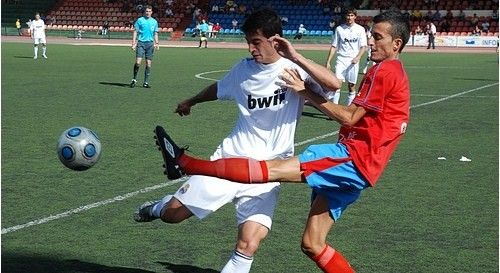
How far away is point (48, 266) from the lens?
657cm

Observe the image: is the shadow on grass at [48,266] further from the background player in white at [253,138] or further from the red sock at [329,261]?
the red sock at [329,261]

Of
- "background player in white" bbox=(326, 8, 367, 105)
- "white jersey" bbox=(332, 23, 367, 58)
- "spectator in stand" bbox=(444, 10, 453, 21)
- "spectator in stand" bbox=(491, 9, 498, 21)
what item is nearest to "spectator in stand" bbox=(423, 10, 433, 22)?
"spectator in stand" bbox=(444, 10, 453, 21)

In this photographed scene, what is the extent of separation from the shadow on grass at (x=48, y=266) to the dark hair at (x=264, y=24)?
6.84 ft

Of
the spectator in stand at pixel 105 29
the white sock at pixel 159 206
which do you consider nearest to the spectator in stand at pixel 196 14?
the spectator in stand at pixel 105 29

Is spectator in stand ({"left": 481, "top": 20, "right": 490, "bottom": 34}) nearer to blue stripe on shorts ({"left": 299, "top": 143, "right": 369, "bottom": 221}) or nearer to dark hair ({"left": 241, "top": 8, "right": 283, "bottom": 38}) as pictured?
dark hair ({"left": 241, "top": 8, "right": 283, "bottom": 38})

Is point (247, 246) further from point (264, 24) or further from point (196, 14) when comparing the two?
point (196, 14)

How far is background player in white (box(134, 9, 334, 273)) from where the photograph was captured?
18.3 feet

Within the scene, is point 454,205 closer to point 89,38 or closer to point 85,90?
point 85,90

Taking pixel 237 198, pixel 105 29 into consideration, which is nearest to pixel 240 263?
pixel 237 198

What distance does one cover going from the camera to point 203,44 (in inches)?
2165

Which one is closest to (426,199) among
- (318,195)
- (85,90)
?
(318,195)

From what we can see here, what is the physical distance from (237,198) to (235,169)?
382 mm

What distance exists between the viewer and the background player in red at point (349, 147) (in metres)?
5.32

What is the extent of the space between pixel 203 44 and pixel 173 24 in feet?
34.3
